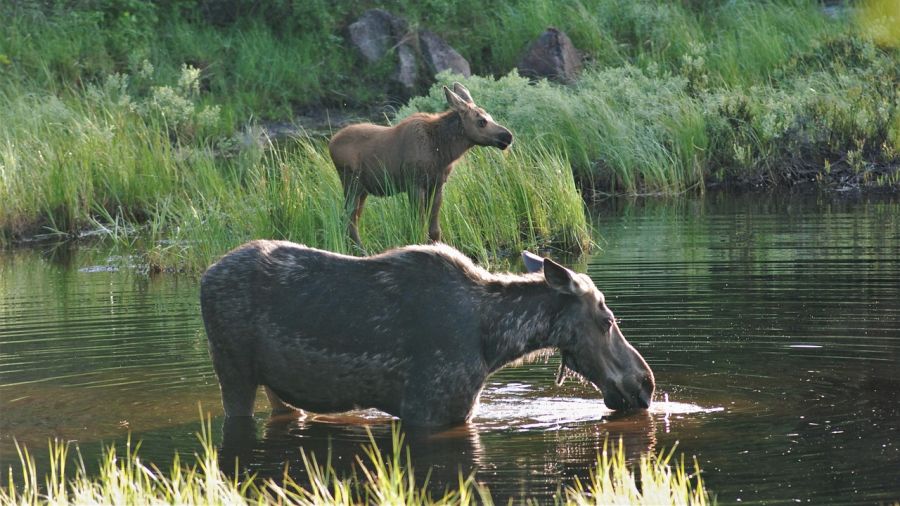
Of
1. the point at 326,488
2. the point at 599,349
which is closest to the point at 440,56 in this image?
the point at 599,349

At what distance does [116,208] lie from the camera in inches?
803

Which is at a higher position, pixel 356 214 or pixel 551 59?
pixel 551 59

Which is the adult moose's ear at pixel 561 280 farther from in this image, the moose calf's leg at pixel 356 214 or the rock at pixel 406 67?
the rock at pixel 406 67

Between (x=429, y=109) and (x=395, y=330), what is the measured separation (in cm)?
1629

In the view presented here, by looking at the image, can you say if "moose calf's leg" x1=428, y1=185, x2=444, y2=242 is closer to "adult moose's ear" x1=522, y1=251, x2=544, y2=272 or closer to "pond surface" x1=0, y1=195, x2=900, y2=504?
"pond surface" x1=0, y1=195, x2=900, y2=504

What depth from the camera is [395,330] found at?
27.6 feet

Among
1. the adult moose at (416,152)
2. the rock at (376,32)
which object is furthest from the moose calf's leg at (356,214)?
the rock at (376,32)

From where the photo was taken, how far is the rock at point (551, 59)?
2812 cm

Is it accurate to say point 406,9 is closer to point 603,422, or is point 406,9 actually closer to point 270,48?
point 270,48

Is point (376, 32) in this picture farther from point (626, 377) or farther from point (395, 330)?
point (395, 330)

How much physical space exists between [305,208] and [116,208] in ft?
20.6

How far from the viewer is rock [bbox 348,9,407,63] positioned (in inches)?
1251

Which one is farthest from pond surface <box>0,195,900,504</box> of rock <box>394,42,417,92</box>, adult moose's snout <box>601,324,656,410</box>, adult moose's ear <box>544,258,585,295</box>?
rock <box>394,42,417,92</box>

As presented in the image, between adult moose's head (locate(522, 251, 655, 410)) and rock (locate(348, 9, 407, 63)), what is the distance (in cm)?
2350
